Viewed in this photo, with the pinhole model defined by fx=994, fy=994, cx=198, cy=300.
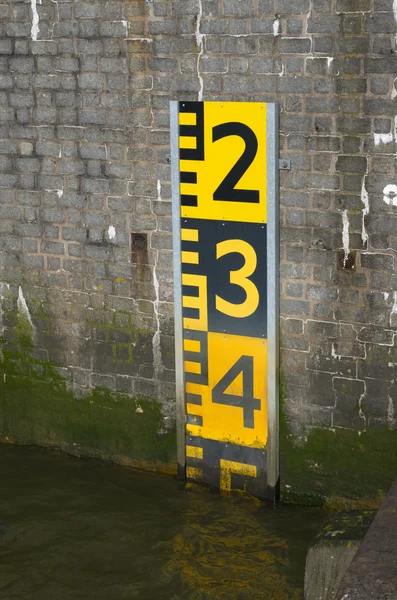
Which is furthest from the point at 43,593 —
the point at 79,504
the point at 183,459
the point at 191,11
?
the point at 191,11

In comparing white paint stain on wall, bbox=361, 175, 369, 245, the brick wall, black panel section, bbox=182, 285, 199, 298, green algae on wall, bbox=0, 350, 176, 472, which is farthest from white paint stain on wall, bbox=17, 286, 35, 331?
white paint stain on wall, bbox=361, 175, 369, 245

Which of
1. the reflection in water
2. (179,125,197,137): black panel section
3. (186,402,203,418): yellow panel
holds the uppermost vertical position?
(179,125,197,137): black panel section

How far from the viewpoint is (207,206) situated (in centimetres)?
801

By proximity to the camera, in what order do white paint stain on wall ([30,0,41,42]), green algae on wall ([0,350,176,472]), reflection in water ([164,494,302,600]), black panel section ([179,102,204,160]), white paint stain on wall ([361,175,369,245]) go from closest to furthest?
1. reflection in water ([164,494,302,600])
2. white paint stain on wall ([361,175,369,245])
3. black panel section ([179,102,204,160])
4. white paint stain on wall ([30,0,41,42])
5. green algae on wall ([0,350,176,472])

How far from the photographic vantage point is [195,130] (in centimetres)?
793

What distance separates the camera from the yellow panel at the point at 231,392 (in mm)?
8094

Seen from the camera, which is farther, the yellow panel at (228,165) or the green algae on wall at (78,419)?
the green algae on wall at (78,419)

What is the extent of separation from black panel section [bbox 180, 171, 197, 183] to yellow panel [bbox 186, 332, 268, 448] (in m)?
1.28

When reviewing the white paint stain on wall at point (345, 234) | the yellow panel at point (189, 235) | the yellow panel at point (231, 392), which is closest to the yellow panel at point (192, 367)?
the yellow panel at point (231, 392)

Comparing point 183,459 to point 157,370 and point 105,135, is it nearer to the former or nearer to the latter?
point 157,370

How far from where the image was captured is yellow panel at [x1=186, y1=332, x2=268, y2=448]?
26.6ft

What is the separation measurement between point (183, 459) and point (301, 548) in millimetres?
1425

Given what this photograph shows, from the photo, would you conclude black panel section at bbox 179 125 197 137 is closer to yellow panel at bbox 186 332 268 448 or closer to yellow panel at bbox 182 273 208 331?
yellow panel at bbox 182 273 208 331

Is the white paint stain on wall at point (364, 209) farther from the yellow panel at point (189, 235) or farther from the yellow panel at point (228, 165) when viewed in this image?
the yellow panel at point (189, 235)
